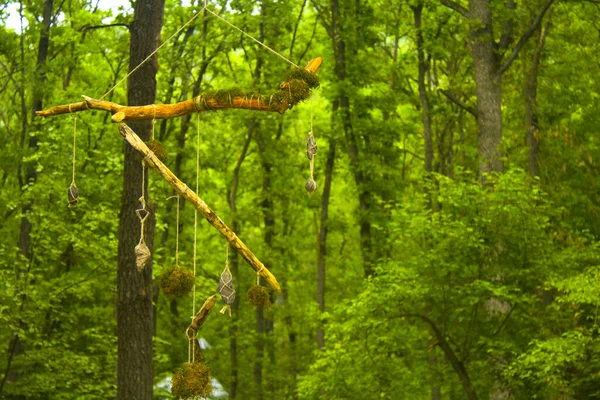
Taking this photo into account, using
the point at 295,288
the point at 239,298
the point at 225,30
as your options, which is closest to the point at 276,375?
the point at 239,298

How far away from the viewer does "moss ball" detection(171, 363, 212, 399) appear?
6266mm

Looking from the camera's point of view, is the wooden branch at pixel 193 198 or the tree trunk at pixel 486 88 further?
the tree trunk at pixel 486 88

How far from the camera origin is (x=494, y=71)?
19.2m

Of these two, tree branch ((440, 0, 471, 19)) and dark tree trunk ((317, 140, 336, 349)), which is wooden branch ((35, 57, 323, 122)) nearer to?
tree branch ((440, 0, 471, 19))

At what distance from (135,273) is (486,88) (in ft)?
30.7

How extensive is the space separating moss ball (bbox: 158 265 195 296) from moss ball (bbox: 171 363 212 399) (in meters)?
0.50

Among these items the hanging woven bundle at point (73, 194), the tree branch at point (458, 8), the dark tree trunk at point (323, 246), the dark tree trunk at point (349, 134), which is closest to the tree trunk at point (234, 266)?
the dark tree trunk at point (323, 246)

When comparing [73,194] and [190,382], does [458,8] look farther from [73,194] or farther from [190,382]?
[190,382]

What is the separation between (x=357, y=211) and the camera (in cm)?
2509

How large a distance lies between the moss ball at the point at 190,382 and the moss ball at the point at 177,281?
0.50 m

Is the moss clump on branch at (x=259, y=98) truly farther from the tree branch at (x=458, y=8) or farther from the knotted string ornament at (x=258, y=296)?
the tree branch at (x=458, y=8)

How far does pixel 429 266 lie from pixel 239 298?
15224mm

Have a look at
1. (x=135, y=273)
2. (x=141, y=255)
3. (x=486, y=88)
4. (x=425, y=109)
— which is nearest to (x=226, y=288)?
(x=141, y=255)

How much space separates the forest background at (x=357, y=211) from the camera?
A: 50.7 ft
